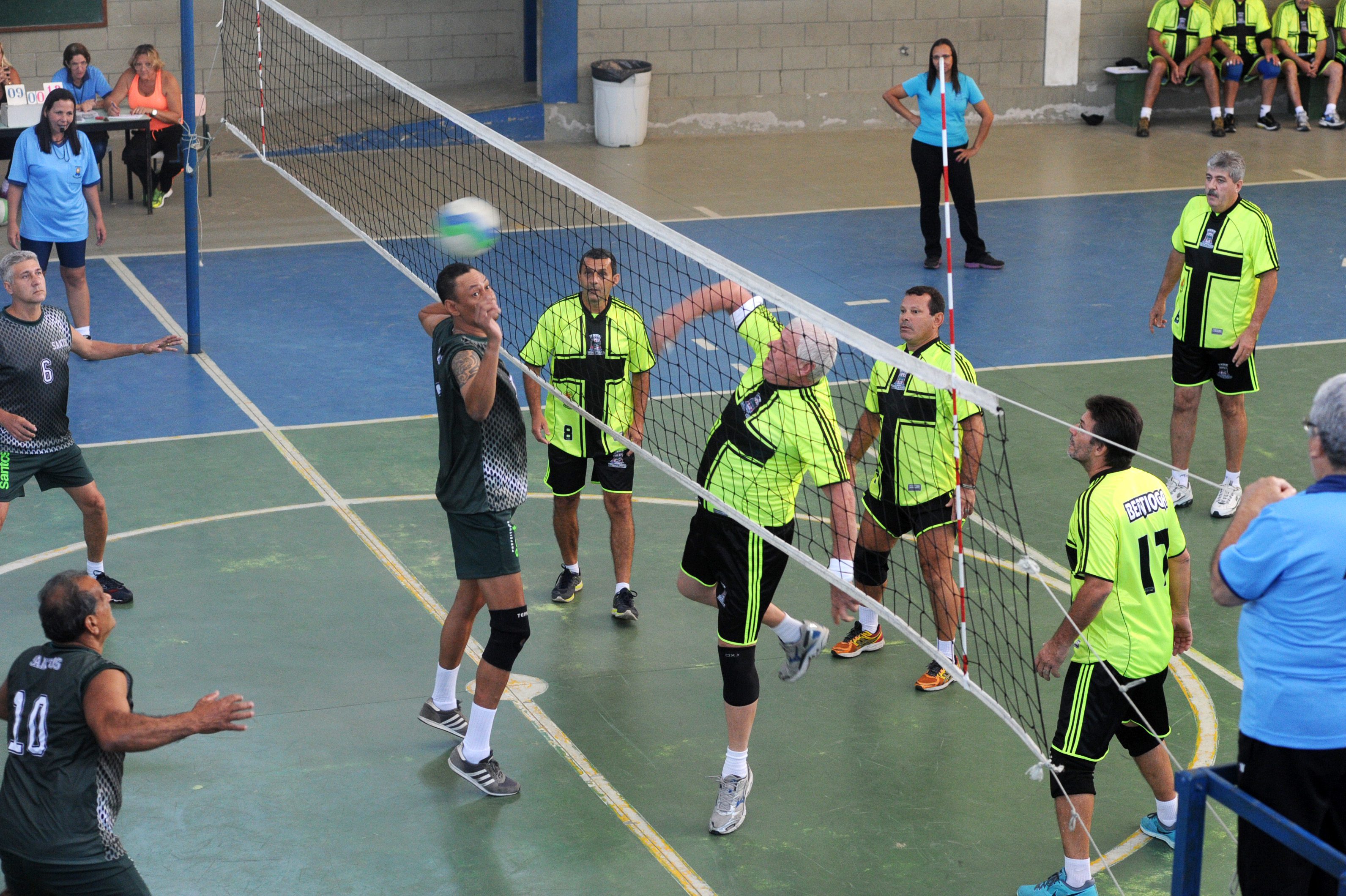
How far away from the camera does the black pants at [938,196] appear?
15078 millimetres

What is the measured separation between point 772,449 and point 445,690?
1967 mm

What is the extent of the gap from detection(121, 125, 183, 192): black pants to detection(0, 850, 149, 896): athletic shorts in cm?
1365

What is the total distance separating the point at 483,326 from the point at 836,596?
78.7 inches

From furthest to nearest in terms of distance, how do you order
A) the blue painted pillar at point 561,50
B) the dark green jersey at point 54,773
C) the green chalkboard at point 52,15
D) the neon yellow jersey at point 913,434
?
the blue painted pillar at point 561,50, the green chalkboard at point 52,15, the neon yellow jersey at point 913,434, the dark green jersey at point 54,773

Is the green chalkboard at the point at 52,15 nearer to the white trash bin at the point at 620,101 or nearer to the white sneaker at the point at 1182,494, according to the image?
the white trash bin at the point at 620,101

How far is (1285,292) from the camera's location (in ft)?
47.1

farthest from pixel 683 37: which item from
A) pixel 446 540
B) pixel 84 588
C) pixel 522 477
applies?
pixel 84 588

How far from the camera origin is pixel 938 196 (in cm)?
1548

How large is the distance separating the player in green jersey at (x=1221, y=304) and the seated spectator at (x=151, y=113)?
11.8 meters

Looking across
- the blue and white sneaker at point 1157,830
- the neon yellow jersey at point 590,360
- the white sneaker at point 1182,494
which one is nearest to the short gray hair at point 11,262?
the neon yellow jersey at point 590,360

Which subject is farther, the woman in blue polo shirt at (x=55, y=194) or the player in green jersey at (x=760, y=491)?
the woman in blue polo shirt at (x=55, y=194)

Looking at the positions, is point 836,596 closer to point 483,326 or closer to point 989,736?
point 989,736

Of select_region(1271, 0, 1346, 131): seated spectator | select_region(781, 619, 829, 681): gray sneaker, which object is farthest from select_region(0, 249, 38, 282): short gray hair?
select_region(1271, 0, 1346, 131): seated spectator

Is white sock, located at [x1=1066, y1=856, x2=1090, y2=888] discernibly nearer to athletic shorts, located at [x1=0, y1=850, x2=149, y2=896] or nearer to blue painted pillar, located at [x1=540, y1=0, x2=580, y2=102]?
athletic shorts, located at [x1=0, y1=850, x2=149, y2=896]
